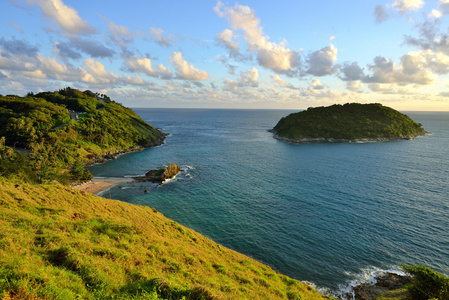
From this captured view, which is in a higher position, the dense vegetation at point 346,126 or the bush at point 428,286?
the dense vegetation at point 346,126

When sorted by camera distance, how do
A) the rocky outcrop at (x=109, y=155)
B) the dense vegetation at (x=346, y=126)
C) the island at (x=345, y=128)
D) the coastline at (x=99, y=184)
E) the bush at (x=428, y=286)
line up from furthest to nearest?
the dense vegetation at (x=346, y=126), the island at (x=345, y=128), the rocky outcrop at (x=109, y=155), the coastline at (x=99, y=184), the bush at (x=428, y=286)

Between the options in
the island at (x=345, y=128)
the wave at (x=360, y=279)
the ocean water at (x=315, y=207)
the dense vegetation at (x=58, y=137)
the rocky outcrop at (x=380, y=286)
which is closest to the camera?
the rocky outcrop at (x=380, y=286)

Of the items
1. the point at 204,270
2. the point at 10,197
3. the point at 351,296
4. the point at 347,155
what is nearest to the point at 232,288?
the point at 204,270

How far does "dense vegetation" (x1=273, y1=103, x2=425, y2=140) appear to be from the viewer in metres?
168

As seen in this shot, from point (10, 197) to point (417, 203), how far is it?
84.8 meters

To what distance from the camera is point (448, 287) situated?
83.9 feet

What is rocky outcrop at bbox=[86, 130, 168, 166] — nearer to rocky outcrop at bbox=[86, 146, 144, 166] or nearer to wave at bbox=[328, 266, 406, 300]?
rocky outcrop at bbox=[86, 146, 144, 166]

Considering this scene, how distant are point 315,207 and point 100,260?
52.0m

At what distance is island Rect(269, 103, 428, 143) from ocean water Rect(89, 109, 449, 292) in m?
56.5

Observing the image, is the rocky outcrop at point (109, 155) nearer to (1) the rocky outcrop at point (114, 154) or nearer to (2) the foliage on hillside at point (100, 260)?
(1) the rocky outcrop at point (114, 154)

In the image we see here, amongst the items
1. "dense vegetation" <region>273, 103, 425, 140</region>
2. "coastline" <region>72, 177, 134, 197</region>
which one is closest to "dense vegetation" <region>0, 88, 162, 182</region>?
"coastline" <region>72, 177, 134, 197</region>

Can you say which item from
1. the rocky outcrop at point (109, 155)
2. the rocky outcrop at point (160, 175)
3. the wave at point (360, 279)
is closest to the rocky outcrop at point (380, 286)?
the wave at point (360, 279)

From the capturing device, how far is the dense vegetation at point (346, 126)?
16762 centimetres

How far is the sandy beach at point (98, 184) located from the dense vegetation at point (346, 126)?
417ft
